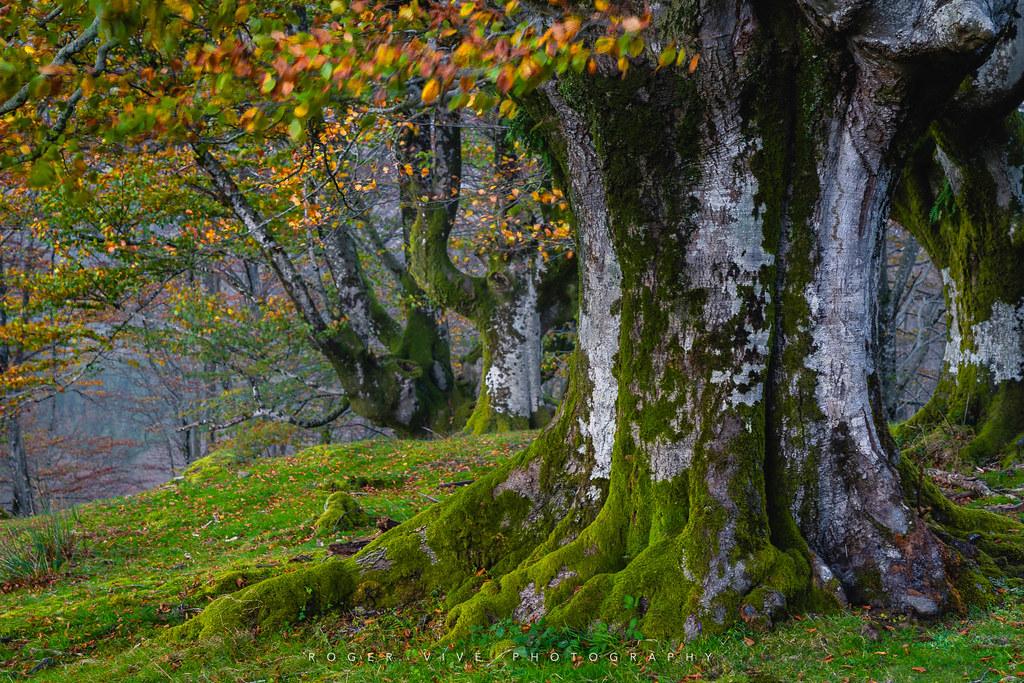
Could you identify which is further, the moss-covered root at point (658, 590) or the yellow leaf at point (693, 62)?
the moss-covered root at point (658, 590)

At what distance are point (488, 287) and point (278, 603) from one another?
10.9 metres

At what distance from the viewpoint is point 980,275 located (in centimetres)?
834

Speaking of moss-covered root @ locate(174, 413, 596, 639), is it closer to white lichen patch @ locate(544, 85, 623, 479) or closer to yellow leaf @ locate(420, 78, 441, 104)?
white lichen patch @ locate(544, 85, 623, 479)

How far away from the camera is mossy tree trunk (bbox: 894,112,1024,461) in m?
7.88

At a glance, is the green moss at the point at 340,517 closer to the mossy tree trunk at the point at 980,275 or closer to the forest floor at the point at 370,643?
the forest floor at the point at 370,643

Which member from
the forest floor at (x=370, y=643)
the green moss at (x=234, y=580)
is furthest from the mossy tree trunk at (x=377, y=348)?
the green moss at (x=234, y=580)

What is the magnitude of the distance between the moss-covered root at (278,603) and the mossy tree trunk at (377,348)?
10.2 meters

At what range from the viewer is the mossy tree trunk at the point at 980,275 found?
7.88 metres

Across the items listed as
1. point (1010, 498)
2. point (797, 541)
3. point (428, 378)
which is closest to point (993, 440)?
point (1010, 498)

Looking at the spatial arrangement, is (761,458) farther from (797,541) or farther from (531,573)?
(531,573)

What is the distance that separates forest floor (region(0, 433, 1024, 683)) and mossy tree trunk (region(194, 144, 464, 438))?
290 inches

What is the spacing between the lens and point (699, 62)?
4285 mm

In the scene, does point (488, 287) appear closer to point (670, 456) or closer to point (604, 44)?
point (670, 456)

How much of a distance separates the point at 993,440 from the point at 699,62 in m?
6.11
